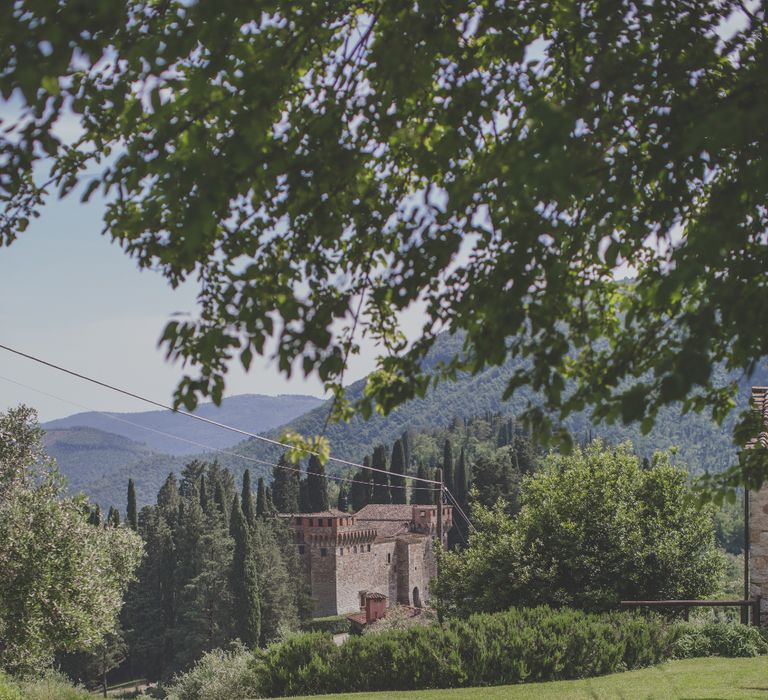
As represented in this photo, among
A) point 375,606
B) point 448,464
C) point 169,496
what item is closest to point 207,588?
point 375,606

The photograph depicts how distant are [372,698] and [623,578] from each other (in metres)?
7.22

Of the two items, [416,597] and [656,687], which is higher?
[656,687]

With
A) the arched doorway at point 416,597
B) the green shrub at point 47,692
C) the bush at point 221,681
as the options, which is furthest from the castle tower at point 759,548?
the arched doorway at point 416,597

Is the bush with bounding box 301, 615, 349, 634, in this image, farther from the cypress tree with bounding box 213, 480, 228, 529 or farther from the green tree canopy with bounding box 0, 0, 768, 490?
the green tree canopy with bounding box 0, 0, 768, 490

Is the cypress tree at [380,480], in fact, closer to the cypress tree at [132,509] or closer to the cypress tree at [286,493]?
the cypress tree at [286,493]

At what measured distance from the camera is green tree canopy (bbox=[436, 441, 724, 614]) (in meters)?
15.6

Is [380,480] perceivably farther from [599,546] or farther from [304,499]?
[599,546]

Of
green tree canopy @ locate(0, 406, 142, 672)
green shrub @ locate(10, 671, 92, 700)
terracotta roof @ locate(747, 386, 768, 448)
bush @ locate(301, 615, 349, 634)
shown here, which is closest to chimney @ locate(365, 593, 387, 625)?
bush @ locate(301, 615, 349, 634)

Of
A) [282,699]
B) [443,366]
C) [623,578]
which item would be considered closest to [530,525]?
[623,578]

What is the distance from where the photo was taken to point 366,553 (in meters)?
60.8

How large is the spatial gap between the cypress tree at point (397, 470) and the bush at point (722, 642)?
55.3m

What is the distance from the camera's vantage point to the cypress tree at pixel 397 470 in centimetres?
7000

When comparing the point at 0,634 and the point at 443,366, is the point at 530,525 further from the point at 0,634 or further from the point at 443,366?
the point at 443,366

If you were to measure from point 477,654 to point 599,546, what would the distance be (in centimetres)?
589
